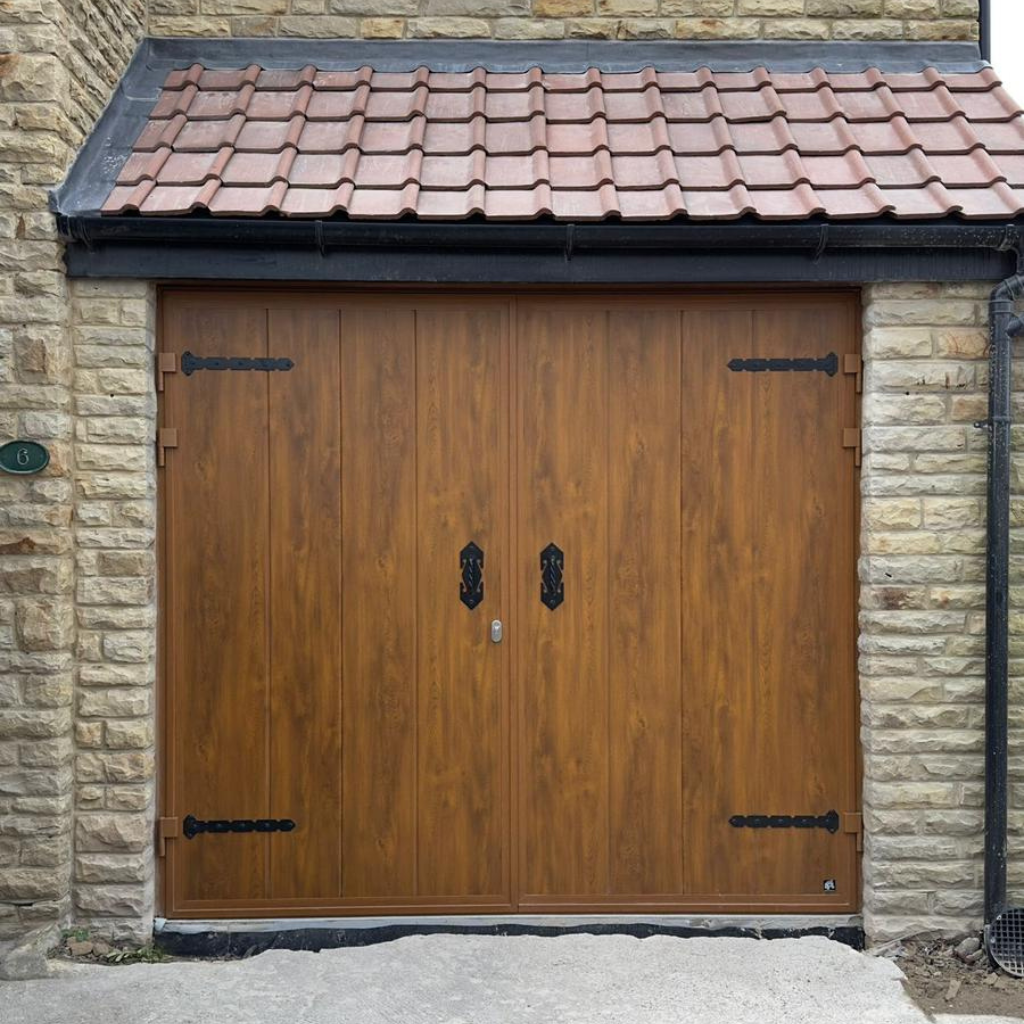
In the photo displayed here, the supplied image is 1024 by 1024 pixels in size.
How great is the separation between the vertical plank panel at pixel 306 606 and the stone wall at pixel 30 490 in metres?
0.84

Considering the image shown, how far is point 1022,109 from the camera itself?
15.6ft

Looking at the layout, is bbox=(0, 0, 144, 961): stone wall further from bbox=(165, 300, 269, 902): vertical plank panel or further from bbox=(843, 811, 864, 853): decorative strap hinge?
bbox=(843, 811, 864, 853): decorative strap hinge

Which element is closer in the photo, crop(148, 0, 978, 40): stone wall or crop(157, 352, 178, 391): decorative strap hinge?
crop(157, 352, 178, 391): decorative strap hinge

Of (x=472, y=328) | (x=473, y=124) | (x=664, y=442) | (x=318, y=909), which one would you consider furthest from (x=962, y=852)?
(x=473, y=124)

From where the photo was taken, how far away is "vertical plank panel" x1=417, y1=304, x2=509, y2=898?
14.7 feet

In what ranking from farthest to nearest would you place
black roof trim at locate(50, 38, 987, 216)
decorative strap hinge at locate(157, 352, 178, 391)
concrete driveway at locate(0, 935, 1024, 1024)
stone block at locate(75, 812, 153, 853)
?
1. black roof trim at locate(50, 38, 987, 216)
2. decorative strap hinge at locate(157, 352, 178, 391)
3. stone block at locate(75, 812, 153, 853)
4. concrete driveway at locate(0, 935, 1024, 1024)

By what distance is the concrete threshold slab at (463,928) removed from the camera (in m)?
4.34

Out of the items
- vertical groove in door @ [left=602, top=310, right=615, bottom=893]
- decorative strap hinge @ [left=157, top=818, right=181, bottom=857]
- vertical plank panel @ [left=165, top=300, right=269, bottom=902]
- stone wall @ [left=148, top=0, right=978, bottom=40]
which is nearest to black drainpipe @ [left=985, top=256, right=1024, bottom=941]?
vertical groove in door @ [left=602, top=310, right=615, bottom=893]

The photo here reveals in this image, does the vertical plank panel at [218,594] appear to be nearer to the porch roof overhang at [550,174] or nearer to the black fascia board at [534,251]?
the black fascia board at [534,251]

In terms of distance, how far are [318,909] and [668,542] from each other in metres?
2.12

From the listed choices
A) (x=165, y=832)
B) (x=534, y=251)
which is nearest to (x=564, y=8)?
(x=534, y=251)

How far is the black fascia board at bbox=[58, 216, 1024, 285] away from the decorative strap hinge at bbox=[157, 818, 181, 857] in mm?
2227

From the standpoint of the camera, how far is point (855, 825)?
4.44m

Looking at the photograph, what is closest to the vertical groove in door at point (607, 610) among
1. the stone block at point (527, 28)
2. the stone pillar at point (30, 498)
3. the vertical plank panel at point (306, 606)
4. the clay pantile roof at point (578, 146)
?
the clay pantile roof at point (578, 146)
